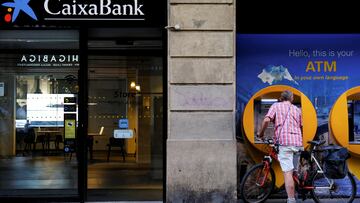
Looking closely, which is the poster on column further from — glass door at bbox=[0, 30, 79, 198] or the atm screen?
glass door at bbox=[0, 30, 79, 198]

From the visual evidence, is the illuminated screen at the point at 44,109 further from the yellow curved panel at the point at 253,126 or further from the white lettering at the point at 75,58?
the yellow curved panel at the point at 253,126

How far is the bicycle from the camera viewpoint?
29.9 ft

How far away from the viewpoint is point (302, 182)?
9.12m

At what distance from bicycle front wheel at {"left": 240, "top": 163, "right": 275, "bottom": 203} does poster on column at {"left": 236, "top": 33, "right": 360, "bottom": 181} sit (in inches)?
35.8

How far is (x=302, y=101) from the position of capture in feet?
32.5

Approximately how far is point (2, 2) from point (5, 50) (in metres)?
0.86

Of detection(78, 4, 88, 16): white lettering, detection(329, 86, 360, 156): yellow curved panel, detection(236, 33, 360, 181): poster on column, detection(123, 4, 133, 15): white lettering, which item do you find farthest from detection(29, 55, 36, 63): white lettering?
detection(329, 86, 360, 156): yellow curved panel

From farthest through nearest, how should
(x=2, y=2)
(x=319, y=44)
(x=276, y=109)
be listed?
1. (x=319, y=44)
2. (x=2, y=2)
3. (x=276, y=109)

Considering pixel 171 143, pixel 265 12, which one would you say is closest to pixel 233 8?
pixel 265 12

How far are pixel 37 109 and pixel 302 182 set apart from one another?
472 centimetres

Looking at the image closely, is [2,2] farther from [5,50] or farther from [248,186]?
[248,186]

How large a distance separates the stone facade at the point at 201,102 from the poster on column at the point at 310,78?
0.74 m

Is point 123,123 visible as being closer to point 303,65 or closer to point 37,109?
point 37,109

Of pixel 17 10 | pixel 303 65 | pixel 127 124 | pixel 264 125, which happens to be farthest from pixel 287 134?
pixel 17 10
